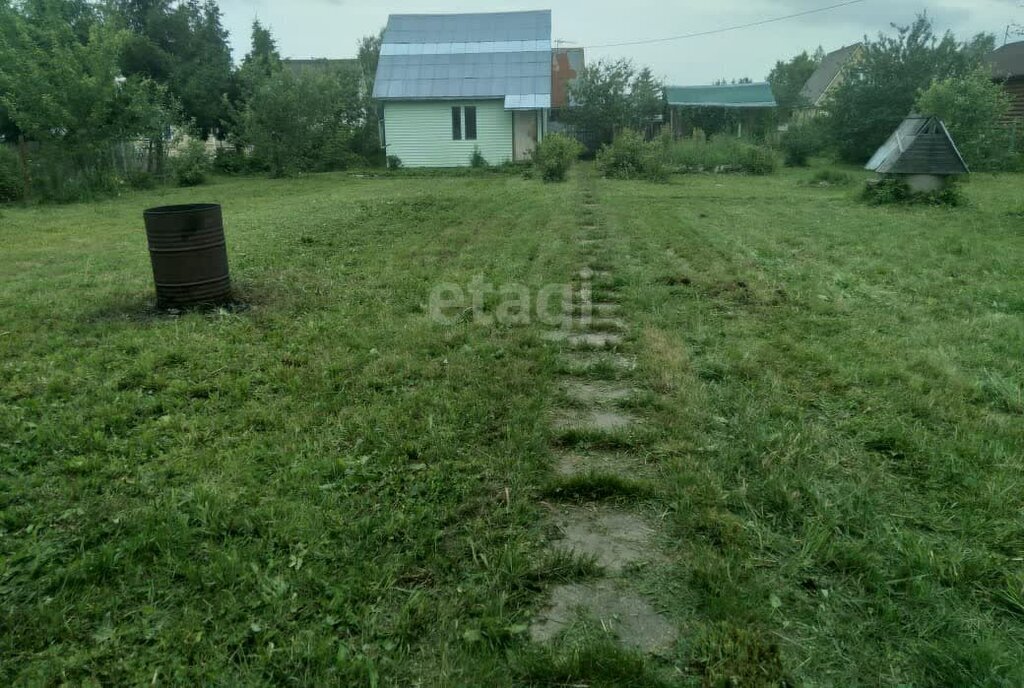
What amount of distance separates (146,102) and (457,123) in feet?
36.8

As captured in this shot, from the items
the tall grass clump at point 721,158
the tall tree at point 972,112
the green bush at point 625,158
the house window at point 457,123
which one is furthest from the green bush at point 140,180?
the tall tree at point 972,112

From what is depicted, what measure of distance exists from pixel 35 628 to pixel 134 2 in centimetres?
3046

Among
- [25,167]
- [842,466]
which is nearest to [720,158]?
[25,167]

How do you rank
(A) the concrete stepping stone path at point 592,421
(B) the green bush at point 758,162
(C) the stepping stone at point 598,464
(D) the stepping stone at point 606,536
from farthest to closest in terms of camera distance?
(B) the green bush at point 758,162 < (A) the concrete stepping stone path at point 592,421 < (C) the stepping stone at point 598,464 < (D) the stepping stone at point 606,536

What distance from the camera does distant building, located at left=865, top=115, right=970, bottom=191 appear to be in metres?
11.6

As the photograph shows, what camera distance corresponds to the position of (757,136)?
91.5 ft

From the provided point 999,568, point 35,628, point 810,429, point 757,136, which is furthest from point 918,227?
point 757,136

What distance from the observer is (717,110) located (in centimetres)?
2861

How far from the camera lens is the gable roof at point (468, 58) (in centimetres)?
2448

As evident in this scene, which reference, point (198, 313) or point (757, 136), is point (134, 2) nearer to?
point (757, 136)

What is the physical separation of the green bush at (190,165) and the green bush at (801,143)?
64.0 ft

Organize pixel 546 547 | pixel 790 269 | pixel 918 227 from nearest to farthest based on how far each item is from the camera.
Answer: pixel 546 547, pixel 790 269, pixel 918 227

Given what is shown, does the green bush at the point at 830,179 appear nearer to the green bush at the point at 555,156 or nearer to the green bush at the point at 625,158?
the green bush at the point at 625,158

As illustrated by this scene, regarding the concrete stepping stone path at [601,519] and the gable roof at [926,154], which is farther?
the gable roof at [926,154]
